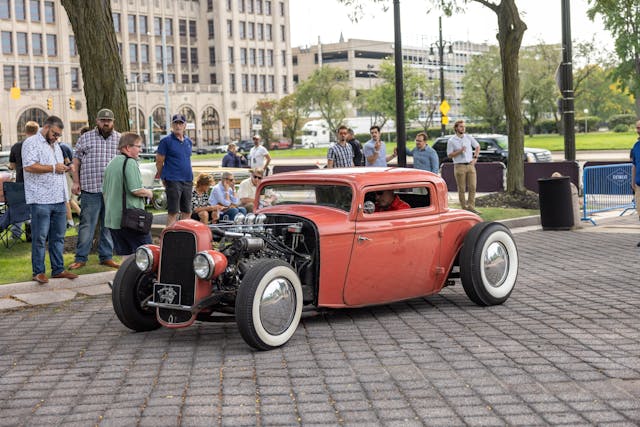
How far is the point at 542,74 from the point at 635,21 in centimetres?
4110

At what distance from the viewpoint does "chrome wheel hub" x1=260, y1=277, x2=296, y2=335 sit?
698cm

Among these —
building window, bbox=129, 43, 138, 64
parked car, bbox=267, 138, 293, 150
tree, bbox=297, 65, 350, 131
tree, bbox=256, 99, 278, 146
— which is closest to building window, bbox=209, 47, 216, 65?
building window, bbox=129, 43, 138, 64

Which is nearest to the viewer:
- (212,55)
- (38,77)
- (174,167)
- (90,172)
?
(90,172)

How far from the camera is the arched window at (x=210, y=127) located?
358 feet

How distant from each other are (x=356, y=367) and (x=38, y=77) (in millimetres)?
92270

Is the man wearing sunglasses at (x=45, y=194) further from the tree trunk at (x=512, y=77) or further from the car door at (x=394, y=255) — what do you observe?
the tree trunk at (x=512, y=77)

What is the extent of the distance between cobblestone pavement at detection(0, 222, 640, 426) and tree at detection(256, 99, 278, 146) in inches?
3529

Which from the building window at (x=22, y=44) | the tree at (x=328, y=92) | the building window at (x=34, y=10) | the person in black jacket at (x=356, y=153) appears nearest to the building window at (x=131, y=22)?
the building window at (x=34, y=10)

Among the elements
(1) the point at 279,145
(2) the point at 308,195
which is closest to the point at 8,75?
(1) the point at 279,145

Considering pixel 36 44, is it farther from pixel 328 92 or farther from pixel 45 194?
pixel 45 194

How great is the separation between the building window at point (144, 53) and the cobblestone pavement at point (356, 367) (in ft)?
321

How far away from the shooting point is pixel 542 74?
77.4m

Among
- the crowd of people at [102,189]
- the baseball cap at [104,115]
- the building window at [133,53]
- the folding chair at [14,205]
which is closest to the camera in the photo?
the crowd of people at [102,189]

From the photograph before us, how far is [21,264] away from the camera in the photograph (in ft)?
39.1
